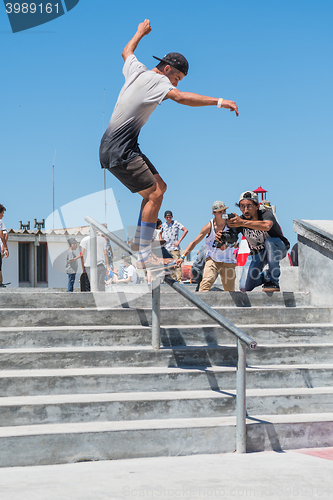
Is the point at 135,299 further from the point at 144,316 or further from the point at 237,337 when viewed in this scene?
the point at 237,337

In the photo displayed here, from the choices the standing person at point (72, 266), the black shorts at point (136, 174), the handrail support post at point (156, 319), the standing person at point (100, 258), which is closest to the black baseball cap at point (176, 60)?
the black shorts at point (136, 174)

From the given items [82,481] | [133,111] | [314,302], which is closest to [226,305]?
A: [314,302]

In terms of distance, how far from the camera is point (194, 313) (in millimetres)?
6277

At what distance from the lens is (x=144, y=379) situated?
5.05 m

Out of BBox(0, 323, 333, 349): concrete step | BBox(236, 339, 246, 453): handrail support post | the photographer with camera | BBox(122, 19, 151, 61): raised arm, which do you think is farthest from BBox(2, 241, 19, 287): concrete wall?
BBox(236, 339, 246, 453): handrail support post

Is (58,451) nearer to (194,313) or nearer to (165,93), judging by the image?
(194,313)

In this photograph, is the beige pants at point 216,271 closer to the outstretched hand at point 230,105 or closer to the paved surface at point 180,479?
the outstretched hand at point 230,105

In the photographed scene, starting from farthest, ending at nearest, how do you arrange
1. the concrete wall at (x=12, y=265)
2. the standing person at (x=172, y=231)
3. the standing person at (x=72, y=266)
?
the concrete wall at (x=12, y=265)
the standing person at (x=72, y=266)
the standing person at (x=172, y=231)

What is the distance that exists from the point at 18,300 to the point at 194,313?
195 centimetres

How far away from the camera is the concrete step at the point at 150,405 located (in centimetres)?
442

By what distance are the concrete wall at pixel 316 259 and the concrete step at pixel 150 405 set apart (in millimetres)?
2019

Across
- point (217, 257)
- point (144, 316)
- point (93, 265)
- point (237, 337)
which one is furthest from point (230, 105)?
point (217, 257)

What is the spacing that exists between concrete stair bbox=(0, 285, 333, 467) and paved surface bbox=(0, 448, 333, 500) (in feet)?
0.55

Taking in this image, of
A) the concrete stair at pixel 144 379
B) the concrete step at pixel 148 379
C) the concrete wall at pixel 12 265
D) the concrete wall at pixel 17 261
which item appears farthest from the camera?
the concrete wall at pixel 12 265
